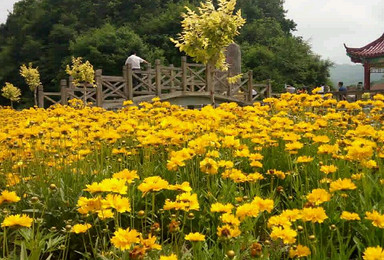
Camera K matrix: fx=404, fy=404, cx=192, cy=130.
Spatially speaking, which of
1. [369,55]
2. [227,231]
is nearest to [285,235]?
[227,231]

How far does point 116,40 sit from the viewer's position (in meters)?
27.0

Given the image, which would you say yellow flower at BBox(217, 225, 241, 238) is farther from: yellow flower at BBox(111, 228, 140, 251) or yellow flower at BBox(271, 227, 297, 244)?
yellow flower at BBox(111, 228, 140, 251)

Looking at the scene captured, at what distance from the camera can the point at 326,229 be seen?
2162mm

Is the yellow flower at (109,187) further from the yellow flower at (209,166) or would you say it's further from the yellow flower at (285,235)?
the yellow flower at (285,235)

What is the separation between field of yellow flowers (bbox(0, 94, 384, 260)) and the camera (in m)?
1.65

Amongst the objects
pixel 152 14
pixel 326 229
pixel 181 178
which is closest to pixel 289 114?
pixel 181 178

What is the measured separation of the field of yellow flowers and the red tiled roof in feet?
48.4

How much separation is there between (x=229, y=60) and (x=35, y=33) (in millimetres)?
24646

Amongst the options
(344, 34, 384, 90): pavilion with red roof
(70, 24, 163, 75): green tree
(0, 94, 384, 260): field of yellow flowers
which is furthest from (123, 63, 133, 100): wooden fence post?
(70, 24, 163, 75): green tree

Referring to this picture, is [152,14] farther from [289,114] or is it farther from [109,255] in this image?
[109,255]

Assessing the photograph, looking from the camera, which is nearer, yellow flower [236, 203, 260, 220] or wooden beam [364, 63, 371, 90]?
yellow flower [236, 203, 260, 220]

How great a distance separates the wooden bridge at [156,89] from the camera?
11885 millimetres

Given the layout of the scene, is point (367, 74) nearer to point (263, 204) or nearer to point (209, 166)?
point (209, 166)

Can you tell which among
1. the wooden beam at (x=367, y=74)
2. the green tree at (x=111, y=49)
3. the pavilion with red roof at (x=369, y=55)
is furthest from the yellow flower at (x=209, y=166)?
the green tree at (x=111, y=49)
